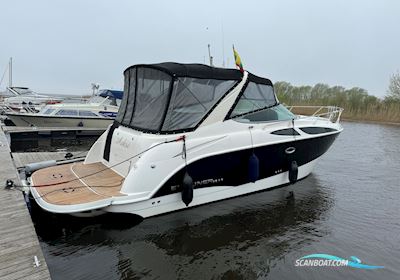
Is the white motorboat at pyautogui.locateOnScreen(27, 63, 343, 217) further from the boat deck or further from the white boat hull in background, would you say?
the white boat hull in background

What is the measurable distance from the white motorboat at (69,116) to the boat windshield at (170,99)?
1091cm

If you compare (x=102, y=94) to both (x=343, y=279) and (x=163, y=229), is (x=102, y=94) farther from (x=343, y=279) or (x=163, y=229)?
(x=343, y=279)

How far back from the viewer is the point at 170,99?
5512 millimetres

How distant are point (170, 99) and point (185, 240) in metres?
2.32

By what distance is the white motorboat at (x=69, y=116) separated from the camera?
52.0 feet

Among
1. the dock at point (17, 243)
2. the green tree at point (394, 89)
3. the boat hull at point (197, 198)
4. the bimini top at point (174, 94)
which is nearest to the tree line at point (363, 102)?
the green tree at point (394, 89)

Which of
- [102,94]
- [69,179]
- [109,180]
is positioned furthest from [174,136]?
[102,94]

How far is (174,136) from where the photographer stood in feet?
17.8

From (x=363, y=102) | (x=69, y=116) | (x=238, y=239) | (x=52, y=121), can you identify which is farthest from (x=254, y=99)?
(x=363, y=102)

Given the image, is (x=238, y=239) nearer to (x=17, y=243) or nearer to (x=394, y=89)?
(x=17, y=243)

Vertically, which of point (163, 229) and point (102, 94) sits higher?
point (102, 94)

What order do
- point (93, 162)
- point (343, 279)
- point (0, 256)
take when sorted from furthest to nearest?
point (93, 162) → point (343, 279) → point (0, 256)

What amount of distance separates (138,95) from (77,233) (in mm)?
2735

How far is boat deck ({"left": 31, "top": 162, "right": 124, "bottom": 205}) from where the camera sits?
184 inches
